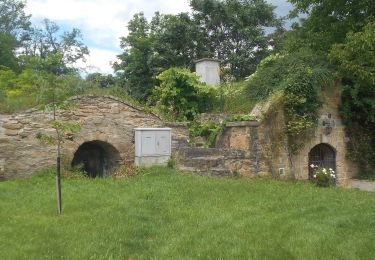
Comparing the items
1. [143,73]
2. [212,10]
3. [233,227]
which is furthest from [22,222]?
[212,10]

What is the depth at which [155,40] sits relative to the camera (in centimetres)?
2831

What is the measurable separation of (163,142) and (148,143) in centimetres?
43

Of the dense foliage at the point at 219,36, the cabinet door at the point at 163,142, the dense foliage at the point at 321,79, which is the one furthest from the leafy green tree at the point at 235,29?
the cabinet door at the point at 163,142

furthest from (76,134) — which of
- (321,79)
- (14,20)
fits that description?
(14,20)

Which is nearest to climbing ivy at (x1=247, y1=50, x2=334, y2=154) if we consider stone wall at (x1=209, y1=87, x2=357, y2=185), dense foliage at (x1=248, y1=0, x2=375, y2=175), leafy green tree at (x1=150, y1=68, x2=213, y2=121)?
dense foliage at (x1=248, y1=0, x2=375, y2=175)

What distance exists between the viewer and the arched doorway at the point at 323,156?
1530 centimetres

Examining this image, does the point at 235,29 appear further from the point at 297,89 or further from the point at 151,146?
the point at 151,146

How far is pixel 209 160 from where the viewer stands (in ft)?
40.4

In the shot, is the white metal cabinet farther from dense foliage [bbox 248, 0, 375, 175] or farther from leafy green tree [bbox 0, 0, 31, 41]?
leafy green tree [bbox 0, 0, 31, 41]

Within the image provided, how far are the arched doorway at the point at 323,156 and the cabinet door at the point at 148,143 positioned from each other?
19.3ft

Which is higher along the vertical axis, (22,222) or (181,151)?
(181,151)

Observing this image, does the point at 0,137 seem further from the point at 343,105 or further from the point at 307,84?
the point at 343,105

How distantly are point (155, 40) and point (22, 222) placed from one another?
2279 centimetres

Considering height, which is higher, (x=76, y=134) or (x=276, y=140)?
(x=76, y=134)
